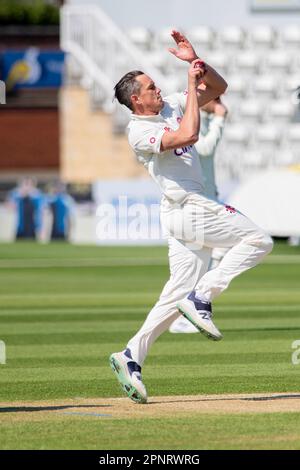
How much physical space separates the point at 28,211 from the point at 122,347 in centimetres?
2053

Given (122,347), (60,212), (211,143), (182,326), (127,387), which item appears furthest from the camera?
(60,212)

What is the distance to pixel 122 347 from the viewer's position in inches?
462

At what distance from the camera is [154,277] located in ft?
69.2

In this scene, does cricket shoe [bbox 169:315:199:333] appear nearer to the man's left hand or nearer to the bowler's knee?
the bowler's knee

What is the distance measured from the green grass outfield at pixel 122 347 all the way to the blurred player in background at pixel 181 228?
0.70 meters

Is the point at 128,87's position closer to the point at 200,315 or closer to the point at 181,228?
the point at 181,228

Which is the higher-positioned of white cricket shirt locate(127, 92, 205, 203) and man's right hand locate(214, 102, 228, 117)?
white cricket shirt locate(127, 92, 205, 203)

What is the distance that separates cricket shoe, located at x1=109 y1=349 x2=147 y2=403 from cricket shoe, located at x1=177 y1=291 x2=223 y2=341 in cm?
49

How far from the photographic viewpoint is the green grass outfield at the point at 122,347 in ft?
23.6

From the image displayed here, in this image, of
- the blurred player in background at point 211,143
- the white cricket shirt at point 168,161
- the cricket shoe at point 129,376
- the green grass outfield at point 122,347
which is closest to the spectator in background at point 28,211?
the green grass outfield at point 122,347

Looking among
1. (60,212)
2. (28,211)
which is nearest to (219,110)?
(60,212)

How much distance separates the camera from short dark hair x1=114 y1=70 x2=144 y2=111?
28.1 ft

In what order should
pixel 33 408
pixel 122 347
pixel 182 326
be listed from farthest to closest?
pixel 182 326 → pixel 122 347 → pixel 33 408

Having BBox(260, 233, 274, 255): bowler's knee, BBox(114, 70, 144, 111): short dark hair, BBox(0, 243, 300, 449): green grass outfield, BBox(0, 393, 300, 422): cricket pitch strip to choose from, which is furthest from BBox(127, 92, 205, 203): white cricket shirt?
BBox(0, 243, 300, 449): green grass outfield
